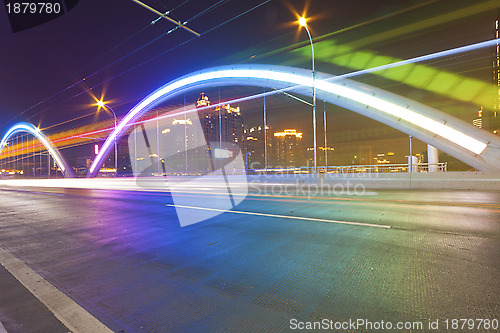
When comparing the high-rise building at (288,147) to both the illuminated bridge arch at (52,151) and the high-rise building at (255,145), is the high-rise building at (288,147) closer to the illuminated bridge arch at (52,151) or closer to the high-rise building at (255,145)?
the high-rise building at (255,145)

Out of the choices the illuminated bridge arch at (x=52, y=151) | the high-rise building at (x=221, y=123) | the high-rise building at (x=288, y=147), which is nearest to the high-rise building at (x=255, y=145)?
the high-rise building at (x=221, y=123)

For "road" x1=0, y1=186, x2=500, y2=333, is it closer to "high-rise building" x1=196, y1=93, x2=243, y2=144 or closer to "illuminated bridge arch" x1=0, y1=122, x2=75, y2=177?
"high-rise building" x1=196, y1=93, x2=243, y2=144

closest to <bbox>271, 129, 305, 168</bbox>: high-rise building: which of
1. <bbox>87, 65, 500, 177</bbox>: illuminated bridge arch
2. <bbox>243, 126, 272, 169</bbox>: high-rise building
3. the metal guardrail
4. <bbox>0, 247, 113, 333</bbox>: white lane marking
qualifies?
<bbox>243, 126, 272, 169</bbox>: high-rise building

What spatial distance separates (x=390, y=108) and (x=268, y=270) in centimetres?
1917

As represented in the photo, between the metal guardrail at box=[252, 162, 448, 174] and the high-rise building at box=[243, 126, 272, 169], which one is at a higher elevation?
the high-rise building at box=[243, 126, 272, 169]

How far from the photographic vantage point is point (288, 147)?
35875mm

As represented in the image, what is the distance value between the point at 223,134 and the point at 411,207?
27.2 metres

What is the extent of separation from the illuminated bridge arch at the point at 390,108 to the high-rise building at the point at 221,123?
615 centimetres

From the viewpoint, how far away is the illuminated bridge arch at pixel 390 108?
1512cm

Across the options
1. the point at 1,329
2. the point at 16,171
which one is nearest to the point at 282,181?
the point at 1,329

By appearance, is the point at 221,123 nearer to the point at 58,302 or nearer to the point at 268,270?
the point at 268,270

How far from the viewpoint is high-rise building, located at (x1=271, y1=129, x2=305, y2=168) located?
1292 inches

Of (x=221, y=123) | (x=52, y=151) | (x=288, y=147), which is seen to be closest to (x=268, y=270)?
(x=221, y=123)

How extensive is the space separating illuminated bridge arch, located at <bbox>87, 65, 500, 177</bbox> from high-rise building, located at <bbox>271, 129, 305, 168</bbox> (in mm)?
10922
